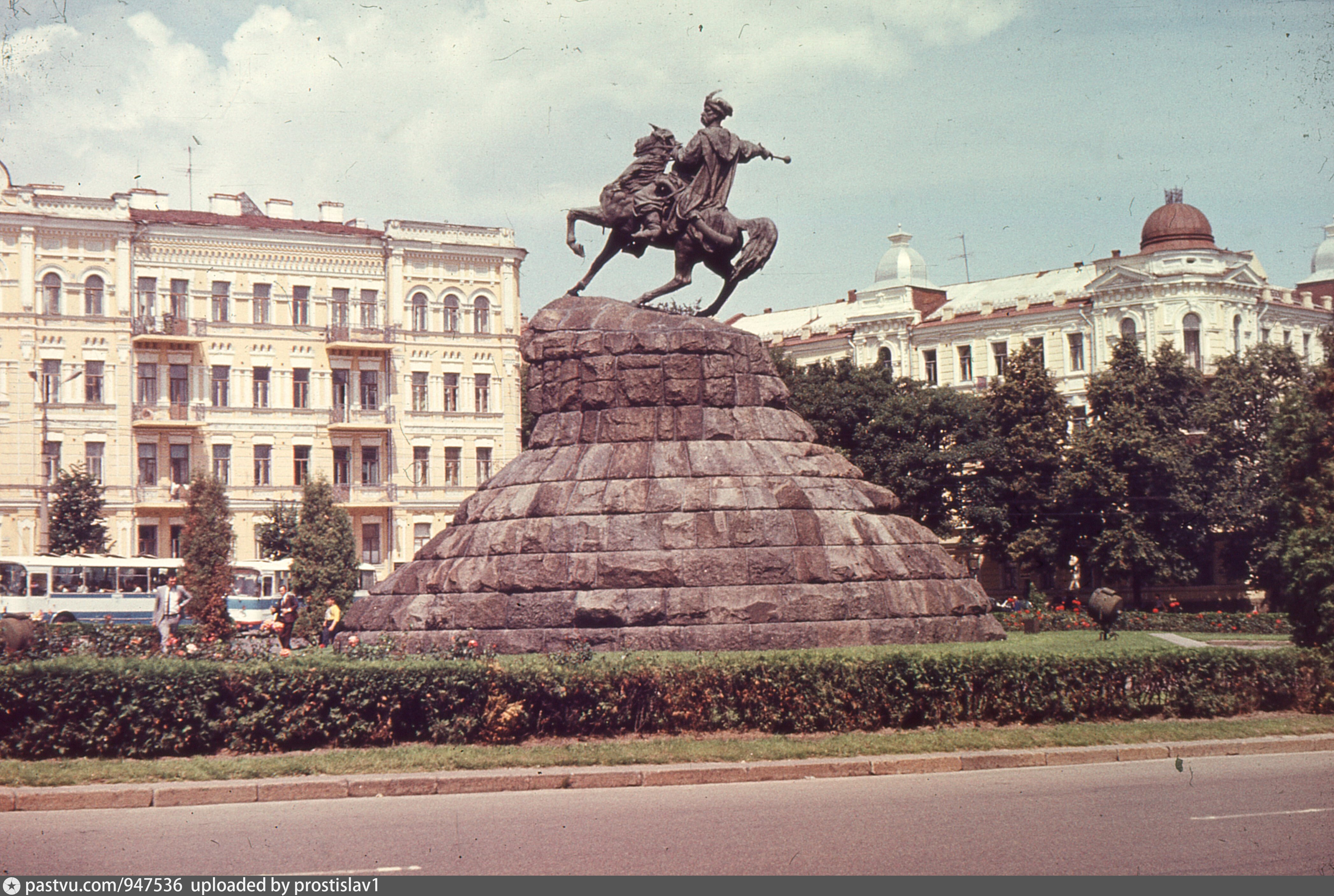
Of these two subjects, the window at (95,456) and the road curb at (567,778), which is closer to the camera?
the road curb at (567,778)

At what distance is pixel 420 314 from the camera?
63656mm

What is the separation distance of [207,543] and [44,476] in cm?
1092

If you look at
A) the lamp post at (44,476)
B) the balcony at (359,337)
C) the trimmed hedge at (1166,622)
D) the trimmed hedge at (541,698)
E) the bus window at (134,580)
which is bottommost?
the trimmed hedge at (1166,622)

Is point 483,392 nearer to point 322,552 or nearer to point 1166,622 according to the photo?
point 322,552

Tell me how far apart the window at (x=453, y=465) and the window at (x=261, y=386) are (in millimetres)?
7982

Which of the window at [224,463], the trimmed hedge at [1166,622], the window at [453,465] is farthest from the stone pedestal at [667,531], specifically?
the window at [453,465]

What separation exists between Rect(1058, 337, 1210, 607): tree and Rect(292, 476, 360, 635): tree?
27.1 meters

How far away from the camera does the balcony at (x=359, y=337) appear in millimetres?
61312

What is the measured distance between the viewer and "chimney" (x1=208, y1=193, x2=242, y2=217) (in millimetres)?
63344

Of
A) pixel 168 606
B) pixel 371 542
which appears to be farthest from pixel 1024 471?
pixel 168 606

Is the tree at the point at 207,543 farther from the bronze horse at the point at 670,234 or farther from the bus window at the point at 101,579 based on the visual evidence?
the bronze horse at the point at 670,234

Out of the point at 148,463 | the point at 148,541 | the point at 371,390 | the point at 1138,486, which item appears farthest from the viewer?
the point at 371,390

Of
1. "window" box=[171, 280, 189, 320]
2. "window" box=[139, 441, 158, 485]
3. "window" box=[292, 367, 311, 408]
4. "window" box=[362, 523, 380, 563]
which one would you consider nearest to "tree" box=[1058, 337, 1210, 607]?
"window" box=[362, 523, 380, 563]

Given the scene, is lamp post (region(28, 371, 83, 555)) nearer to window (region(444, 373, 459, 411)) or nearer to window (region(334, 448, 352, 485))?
window (region(334, 448, 352, 485))
